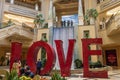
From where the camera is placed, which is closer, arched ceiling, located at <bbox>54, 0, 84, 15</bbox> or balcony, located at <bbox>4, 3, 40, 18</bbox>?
balcony, located at <bbox>4, 3, 40, 18</bbox>

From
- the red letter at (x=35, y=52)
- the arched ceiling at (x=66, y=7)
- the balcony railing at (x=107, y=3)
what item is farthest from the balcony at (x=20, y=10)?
the red letter at (x=35, y=52)

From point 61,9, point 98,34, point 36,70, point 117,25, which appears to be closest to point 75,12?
point 61,9

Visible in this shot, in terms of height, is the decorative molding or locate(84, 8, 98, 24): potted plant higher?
the decorative molding

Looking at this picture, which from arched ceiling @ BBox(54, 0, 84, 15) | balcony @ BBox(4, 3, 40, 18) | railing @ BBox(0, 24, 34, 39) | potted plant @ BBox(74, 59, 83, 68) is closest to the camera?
potted plant @ BBox(74, 59, 83, 68)

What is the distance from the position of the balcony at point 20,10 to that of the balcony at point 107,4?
382 inches

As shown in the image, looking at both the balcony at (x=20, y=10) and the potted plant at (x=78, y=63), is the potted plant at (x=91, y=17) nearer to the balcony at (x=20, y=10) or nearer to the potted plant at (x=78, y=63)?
the potted plant at (x=78, y=63)

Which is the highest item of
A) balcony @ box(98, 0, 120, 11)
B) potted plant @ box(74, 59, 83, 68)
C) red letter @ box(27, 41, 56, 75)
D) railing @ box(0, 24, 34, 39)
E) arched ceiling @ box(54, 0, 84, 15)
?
arched ceiling @ box(54, 0, 84, 15)

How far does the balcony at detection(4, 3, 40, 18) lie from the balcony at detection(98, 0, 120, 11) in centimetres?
970

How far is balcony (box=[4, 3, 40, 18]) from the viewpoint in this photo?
20997 mm

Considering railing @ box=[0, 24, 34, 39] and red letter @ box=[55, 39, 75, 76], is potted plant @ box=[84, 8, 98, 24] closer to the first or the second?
railing @ box=[0, 24, 34, 39]

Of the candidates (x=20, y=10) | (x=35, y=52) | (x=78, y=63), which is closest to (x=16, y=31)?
(x=20, y=10)

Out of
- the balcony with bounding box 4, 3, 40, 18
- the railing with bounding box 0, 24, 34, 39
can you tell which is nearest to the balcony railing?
the balcony with bounding box 4, 3, 40, 18

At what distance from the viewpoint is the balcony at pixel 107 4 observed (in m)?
18.5

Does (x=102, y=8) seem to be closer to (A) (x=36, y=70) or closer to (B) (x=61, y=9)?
(B) (x=61, y=9)
